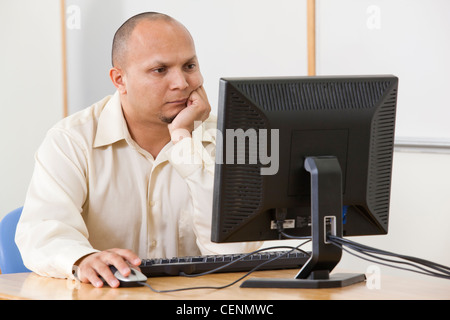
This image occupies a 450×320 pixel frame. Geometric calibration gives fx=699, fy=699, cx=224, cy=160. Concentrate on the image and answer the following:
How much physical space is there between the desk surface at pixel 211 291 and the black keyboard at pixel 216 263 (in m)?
0.03

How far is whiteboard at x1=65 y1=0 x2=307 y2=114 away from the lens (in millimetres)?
2803

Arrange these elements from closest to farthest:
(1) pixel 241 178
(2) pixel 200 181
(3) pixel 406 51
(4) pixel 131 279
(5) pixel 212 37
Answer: (1) pixel 241 178
(4) pixel 131 279
(2) pixel 200 181
(3) pixel 406 51
(5) pixel 212 37

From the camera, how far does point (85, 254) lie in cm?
160

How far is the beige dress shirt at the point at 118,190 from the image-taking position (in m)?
1.80

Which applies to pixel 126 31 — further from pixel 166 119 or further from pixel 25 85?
pixel 25 85

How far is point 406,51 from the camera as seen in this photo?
238 centimetres

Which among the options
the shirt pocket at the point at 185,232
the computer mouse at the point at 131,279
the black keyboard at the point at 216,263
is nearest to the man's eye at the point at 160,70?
the shirt pocket at the point at 185,232

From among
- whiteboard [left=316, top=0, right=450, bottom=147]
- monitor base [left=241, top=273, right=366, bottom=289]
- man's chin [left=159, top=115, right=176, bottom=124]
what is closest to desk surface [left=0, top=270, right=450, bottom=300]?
monitor base [left=241, top=273, right=366, bottom=289]

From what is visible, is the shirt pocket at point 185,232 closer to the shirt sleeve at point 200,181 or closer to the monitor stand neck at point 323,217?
the shirt sleeve at point 200,181

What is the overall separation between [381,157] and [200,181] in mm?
512

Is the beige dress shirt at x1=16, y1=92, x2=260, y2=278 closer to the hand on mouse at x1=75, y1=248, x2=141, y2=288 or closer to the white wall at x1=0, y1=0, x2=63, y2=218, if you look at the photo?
the hand on mouse at x1=75, y1=248, x2=141, y2=288

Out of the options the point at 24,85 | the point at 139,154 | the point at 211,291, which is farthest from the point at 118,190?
the point at 24,85

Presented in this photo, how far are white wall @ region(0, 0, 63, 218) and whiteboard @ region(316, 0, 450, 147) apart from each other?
6.55ft
